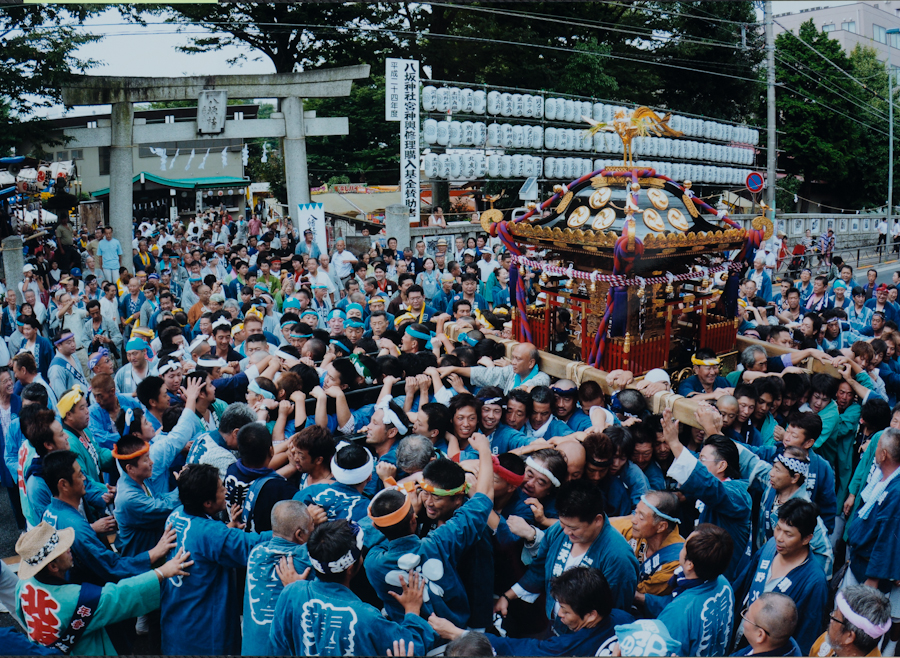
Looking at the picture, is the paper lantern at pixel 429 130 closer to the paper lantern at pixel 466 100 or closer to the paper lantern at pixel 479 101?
the paper lantern at pixel 466 100

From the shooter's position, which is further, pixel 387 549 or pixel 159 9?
pixel 159 9

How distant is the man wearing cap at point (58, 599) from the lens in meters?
2.94

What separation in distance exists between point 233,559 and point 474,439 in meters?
1.29

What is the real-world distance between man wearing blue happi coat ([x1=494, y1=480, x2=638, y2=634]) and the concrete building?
490cm

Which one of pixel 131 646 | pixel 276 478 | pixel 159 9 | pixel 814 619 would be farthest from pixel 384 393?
pixel 159 9

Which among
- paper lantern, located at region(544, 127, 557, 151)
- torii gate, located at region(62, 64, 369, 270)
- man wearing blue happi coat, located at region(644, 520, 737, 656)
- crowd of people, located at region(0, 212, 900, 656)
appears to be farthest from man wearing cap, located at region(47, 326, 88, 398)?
paper lantern, located at region(544, 127, 557, 151)

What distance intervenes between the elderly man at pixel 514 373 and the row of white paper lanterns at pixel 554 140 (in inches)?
354

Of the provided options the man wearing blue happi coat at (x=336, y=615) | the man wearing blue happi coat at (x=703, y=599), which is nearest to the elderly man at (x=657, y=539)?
the man wearing blue happi coat at (x=703, y=599)

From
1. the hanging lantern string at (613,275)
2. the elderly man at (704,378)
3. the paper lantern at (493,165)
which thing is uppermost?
the paper lantern at (493,165)

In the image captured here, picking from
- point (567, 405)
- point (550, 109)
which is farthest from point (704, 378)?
point (550, 109)

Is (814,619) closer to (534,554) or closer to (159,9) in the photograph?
(534,554)

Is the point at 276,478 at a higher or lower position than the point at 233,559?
higher

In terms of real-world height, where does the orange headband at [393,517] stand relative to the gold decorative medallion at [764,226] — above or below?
below

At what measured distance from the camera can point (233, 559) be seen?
10.9ft
